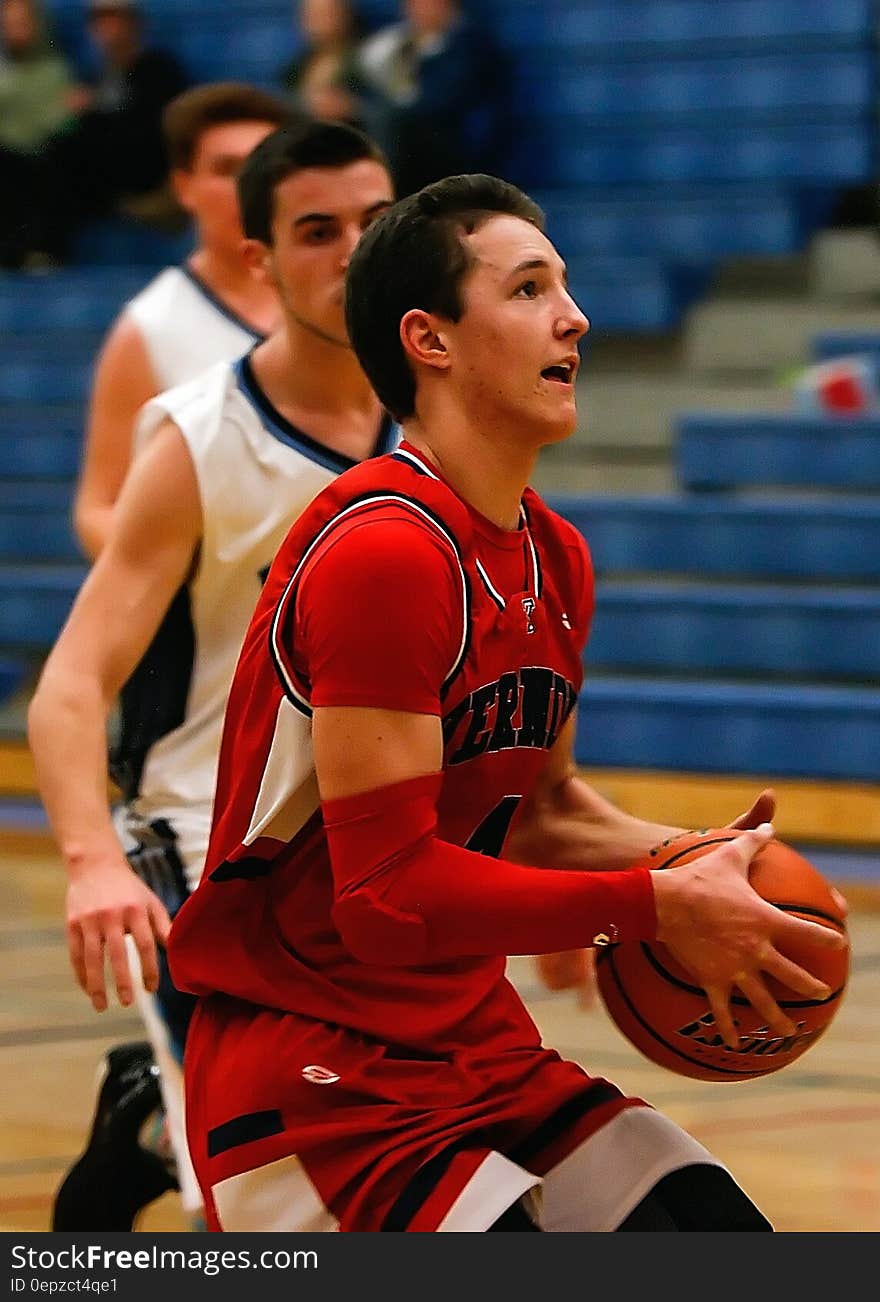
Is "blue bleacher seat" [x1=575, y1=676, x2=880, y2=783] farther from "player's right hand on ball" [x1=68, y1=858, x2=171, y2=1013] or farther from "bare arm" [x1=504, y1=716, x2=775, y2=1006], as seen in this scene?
"player's right hand on ball" [x1=68, y1=858, x2=171, y2=1013]

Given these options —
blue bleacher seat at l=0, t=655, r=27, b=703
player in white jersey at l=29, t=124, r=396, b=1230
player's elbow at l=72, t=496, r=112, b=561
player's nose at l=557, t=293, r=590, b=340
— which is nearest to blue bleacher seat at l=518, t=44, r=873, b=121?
blue bleacher seat at l=0, t=655, r=27, b=703

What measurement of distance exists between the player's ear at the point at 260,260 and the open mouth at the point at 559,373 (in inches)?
42.8

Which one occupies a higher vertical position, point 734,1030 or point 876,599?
point 734,1030

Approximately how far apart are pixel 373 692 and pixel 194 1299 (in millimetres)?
707

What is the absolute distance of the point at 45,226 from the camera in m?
10.7

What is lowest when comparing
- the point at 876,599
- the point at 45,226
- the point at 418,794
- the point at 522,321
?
the point at 876,599

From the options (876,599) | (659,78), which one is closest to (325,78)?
(659,78)

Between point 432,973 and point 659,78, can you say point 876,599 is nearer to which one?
point 659,78

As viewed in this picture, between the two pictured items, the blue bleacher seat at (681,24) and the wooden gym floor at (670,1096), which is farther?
the blue bleacher seat at (681,24)

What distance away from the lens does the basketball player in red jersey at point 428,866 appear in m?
2.20

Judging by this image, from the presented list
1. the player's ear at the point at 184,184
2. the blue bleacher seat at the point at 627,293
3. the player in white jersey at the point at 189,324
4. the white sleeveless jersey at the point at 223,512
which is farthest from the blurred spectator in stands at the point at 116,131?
the white sleeveless jersey at the point at 223,512

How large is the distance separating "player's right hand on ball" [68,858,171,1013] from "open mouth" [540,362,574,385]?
819 mm

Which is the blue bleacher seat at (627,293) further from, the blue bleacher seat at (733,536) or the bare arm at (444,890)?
the bare arm at (444,890)

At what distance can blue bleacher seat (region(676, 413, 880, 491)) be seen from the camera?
813 cm
